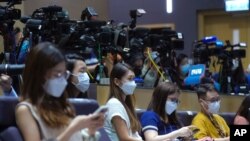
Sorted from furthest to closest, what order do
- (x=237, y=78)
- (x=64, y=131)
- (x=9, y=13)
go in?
(x=237, y=78)
(x=9, y=13)
(x=64, y=131)

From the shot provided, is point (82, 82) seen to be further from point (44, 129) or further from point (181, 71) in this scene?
point (181, 71)

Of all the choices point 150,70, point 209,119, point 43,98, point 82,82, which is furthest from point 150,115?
point 150,70

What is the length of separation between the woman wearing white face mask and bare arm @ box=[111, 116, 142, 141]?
0.24m

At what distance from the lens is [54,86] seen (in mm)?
1962

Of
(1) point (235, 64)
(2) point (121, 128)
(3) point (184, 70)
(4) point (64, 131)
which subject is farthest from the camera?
(3) point (184, 70)

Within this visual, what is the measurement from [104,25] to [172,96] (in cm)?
193

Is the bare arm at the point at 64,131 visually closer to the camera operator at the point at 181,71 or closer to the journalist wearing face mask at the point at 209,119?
the journalist wearing face mask at the point at 209,119

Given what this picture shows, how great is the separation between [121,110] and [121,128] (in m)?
0.12

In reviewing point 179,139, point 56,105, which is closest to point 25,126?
point 56,105

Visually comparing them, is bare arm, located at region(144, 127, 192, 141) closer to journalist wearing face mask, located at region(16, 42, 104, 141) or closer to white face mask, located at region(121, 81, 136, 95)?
white face mask, located at region(121, 81, 136, 95)

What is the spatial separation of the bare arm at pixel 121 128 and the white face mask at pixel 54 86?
3.08 ft

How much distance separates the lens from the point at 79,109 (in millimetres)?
2584

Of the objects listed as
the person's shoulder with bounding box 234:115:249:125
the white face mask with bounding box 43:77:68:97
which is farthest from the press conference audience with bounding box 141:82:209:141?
the white face mask with bounding box 43:77:68:97

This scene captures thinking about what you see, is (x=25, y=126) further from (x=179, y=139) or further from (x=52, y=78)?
(x=179, y=139)
